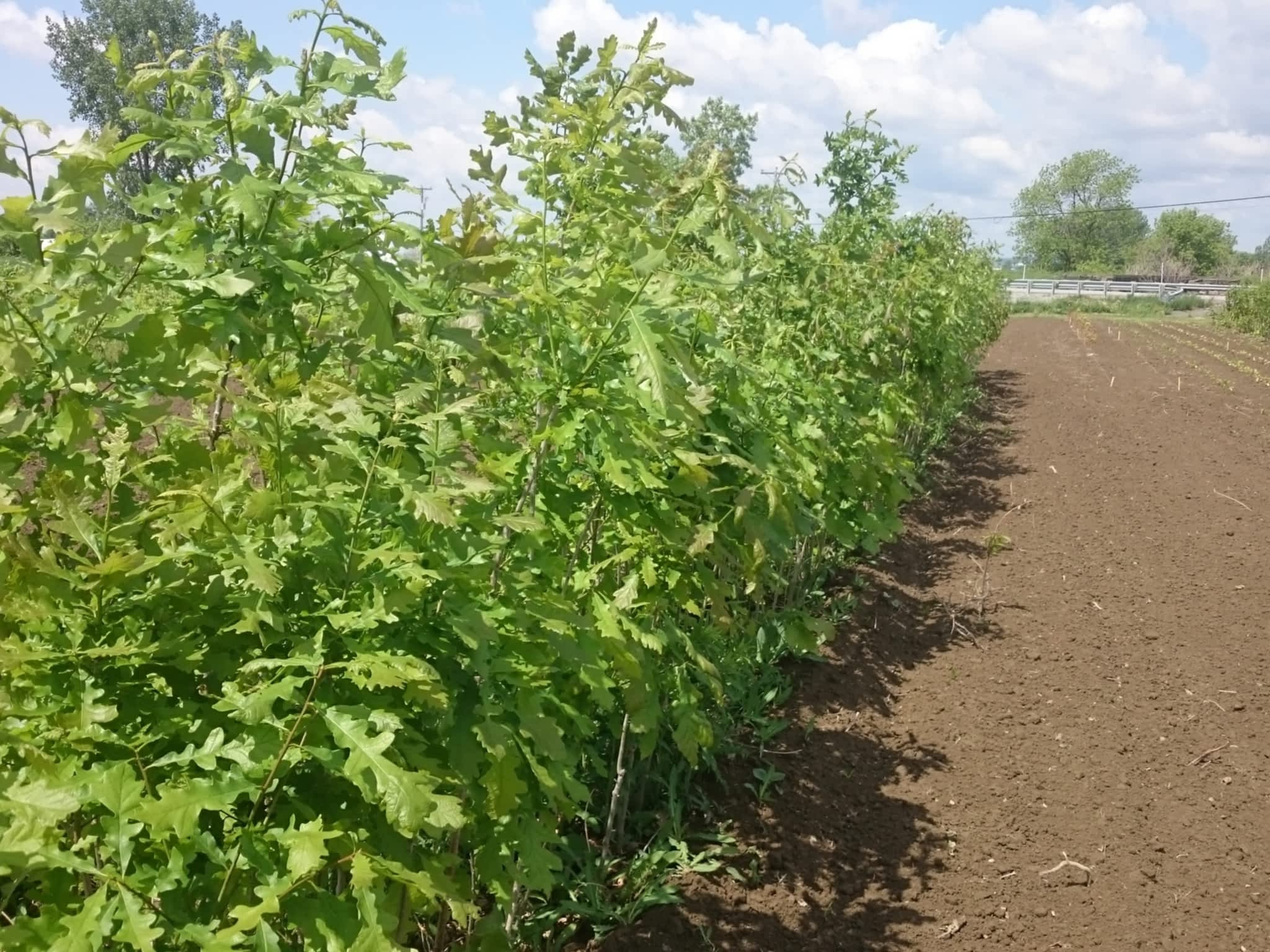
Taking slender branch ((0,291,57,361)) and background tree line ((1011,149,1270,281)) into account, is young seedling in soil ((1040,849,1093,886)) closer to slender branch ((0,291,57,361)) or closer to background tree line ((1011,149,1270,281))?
slender branch ((0,291,57,361))

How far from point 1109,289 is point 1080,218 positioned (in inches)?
1452

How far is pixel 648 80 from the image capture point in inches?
94.5

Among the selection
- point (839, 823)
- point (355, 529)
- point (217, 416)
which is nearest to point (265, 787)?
point (355, 529)

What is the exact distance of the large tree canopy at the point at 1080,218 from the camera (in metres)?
93.9

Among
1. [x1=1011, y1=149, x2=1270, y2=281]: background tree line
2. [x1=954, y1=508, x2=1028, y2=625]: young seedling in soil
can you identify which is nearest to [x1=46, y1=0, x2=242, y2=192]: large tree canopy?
[x1=954, y1=508, x2=1028, y2=625]: young seedling in soil

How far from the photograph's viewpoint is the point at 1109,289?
204 feet

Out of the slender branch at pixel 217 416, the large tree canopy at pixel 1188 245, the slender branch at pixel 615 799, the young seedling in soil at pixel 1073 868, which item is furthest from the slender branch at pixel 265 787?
the large tree canopy at pixel 1188 245

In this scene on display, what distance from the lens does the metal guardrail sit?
59.7m

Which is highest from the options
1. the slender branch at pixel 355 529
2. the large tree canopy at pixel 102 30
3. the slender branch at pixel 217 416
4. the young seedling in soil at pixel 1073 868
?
the large tree canopy at pixel 102 30

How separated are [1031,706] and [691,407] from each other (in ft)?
12.2

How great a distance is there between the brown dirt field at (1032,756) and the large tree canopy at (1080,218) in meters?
92.8

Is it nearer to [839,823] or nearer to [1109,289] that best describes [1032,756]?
[839,823]

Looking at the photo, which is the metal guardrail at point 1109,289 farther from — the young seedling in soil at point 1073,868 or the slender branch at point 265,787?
the slender branch at point 265,787

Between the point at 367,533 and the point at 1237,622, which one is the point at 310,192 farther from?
the point at 1237,622
